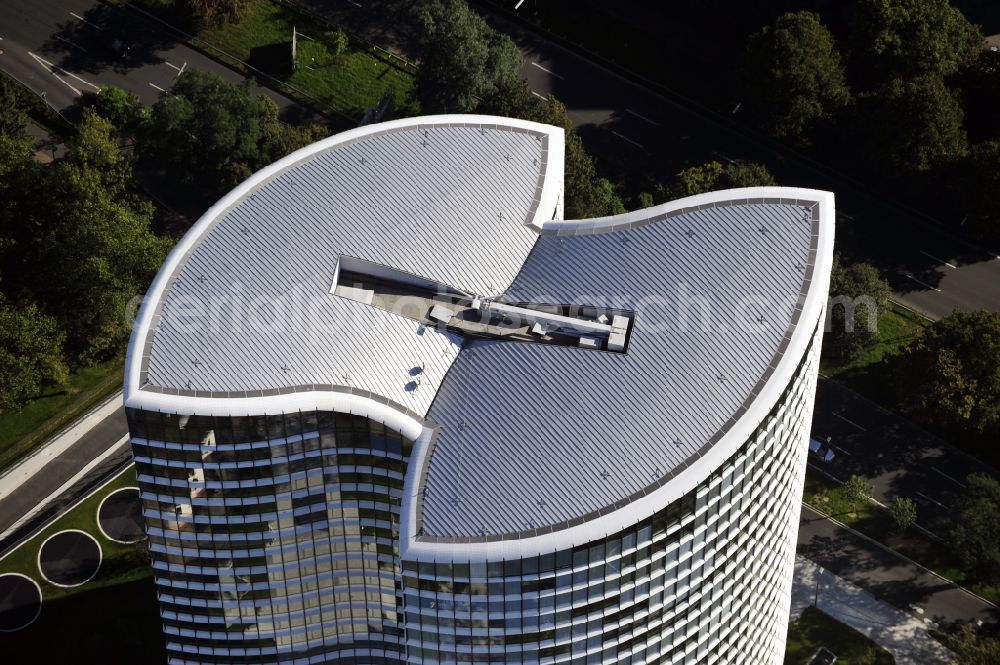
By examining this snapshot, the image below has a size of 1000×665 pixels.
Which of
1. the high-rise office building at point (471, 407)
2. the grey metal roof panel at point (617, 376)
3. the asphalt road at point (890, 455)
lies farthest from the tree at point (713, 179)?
the grey metal roof panel at point (617, 376)

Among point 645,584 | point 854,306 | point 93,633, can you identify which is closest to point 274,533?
point 645,584

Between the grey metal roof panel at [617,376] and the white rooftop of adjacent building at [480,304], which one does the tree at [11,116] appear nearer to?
the white rooftop of adjacent building at [480,304]

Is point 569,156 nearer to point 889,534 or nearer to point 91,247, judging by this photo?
point 91,247

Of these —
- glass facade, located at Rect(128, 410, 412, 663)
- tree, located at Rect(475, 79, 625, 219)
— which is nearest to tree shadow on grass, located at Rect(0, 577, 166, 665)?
glass facade, located at Rect(128, 410, 412, 663)

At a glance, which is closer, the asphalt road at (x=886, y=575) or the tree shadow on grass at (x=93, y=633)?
the tree shadow on grass at (x=93, y=633)

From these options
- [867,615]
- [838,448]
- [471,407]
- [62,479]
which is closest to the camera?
[471,407]

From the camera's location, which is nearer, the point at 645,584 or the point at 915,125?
the point at 645,584
